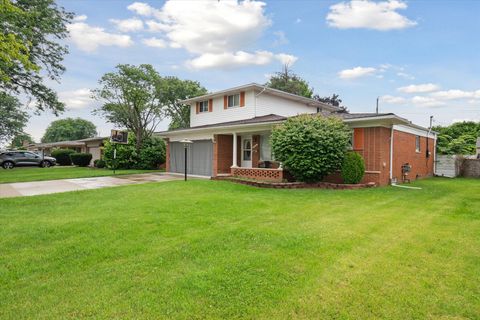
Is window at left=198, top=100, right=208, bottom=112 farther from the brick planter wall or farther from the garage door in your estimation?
the brick planter wall

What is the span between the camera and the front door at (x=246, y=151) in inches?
671

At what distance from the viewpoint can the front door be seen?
17.0 m

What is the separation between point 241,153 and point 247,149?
1.59 feet

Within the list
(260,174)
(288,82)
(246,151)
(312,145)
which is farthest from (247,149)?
(288,82)

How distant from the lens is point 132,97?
25.0 m

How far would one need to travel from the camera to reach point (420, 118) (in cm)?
2847


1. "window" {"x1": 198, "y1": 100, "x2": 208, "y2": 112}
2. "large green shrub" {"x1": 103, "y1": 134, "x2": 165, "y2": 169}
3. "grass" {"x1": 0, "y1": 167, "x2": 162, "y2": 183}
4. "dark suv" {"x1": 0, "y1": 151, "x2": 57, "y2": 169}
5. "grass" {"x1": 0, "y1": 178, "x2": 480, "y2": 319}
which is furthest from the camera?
"dark suv" {"x1": 0, "y1": 151, "x2": 57, "y2": 169}

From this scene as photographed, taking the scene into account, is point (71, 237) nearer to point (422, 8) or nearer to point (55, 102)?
point (422, 8)

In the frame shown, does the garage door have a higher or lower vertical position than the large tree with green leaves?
lower

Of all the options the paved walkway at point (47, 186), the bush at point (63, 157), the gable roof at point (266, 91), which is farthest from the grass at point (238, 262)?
the bush at point (63, 157)

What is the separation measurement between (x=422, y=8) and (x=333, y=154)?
722 centimetres

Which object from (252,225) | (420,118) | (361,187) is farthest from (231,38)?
(420,118)

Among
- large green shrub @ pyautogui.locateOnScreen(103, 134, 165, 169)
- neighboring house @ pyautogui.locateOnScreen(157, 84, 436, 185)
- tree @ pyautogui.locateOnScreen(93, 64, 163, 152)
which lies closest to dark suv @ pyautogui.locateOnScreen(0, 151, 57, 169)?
tree @ pyautogui.locateOnScreen(93, 64, 163, 152)

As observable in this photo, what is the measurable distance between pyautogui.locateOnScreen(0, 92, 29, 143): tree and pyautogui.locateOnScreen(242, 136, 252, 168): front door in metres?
40.8
